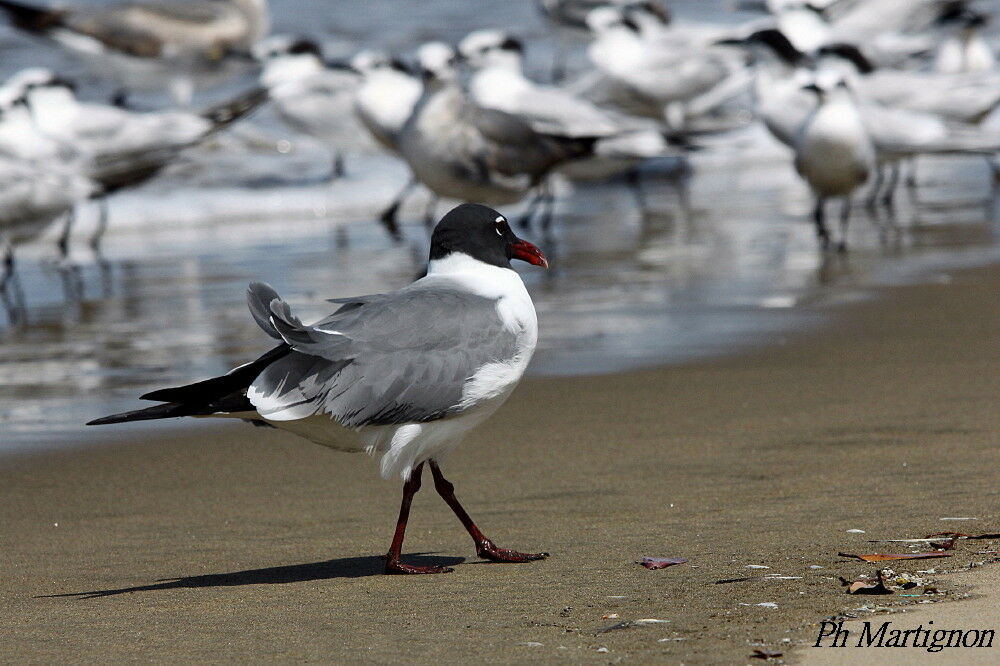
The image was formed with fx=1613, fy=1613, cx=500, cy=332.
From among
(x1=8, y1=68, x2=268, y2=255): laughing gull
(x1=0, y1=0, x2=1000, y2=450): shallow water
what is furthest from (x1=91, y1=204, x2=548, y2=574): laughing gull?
(x1=8, y1=68, x2=268, y2=255): laughing gull

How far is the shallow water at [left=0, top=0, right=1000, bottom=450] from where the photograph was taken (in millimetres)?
6867

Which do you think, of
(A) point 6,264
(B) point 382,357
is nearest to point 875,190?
(A) point 6,264

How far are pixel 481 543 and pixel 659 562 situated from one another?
0.50 meters

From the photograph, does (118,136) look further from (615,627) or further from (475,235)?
(615,627)

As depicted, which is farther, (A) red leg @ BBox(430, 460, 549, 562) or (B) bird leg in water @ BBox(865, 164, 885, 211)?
(B) bird leg in water @ BBox(865, 164, 885, 211)

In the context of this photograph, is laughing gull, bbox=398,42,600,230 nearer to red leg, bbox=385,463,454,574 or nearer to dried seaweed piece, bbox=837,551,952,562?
red leg, bbox=385,463,454,574

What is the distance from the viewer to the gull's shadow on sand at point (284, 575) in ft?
12.2

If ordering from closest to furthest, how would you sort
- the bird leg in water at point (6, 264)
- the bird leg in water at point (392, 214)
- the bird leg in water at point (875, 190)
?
1. the bird leg in water at point (6, 264)
2. the bird leg in water at point (875, 190)
3. the bird leg in water at point (392, 214)

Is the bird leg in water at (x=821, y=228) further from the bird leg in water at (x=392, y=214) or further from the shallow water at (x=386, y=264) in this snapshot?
the bird leg in water at (x=392, y=214)

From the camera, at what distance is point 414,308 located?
4.04m

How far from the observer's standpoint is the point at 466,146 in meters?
11.1

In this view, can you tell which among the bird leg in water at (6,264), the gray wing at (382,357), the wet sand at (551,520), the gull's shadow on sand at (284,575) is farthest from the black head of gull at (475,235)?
the bird leg in water at (6,264)

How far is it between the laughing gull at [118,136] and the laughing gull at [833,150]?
459 centimetres

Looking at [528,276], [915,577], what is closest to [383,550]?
[915,577]
